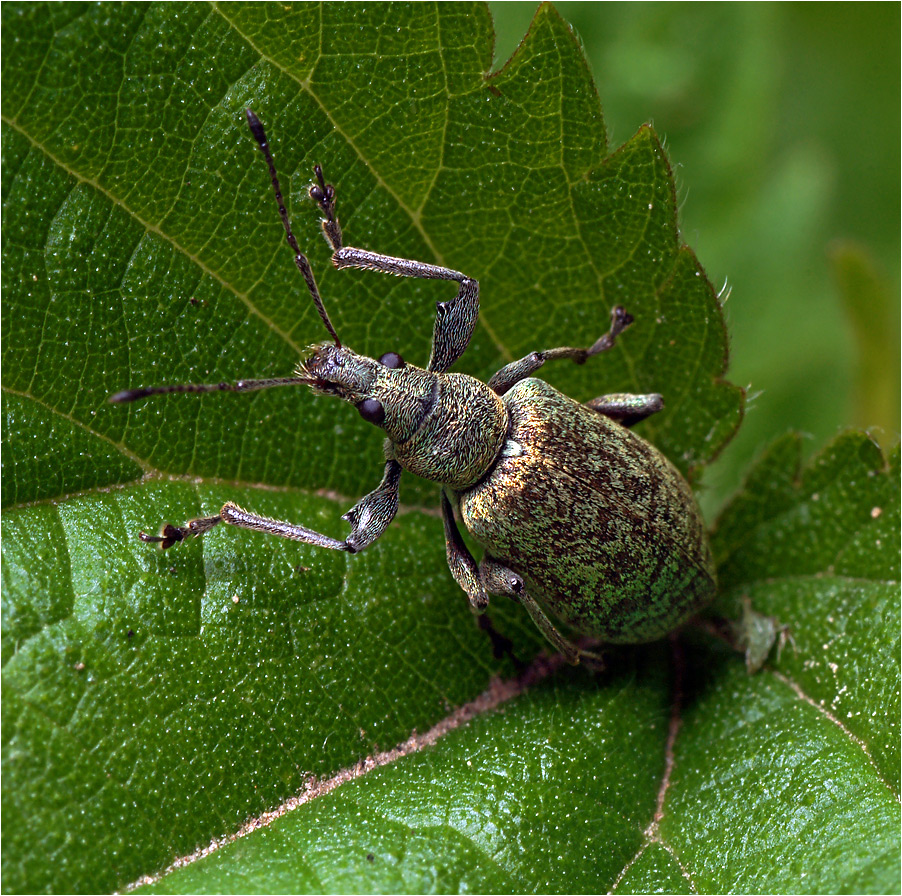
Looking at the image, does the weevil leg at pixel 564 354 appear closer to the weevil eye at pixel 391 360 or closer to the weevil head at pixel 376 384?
the weevil head at pixel 376 384

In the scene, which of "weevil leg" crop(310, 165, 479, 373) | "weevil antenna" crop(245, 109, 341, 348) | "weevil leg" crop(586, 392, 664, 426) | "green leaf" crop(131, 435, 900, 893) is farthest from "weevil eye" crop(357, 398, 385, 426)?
"green leaf" crop(131, 435, 900, 893)

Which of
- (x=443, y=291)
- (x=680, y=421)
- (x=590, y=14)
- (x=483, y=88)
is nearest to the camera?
(x=483, y=88)

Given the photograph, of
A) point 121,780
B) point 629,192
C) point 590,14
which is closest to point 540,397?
point 629,192

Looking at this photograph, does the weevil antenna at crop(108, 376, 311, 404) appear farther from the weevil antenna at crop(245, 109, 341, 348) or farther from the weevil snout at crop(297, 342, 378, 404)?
the weevil antenna at crop(245, 109, 341, 348)

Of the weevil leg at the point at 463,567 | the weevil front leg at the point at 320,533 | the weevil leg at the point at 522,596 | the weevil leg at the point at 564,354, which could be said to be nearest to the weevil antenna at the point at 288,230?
the weevil front leg at the point at 320,533

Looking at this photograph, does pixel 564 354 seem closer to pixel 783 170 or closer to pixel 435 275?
pixel 435 275

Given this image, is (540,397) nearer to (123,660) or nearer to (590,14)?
(123,660)
